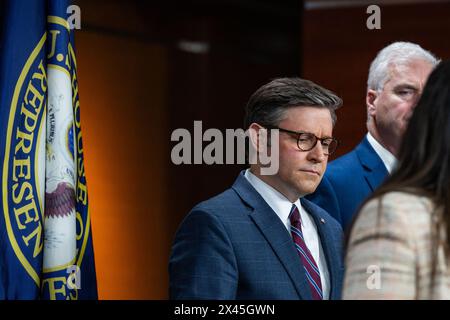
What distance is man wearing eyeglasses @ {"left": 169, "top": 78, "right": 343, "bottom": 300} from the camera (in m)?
2.53

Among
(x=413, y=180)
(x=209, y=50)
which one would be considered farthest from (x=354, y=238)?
(x=209, y=50)

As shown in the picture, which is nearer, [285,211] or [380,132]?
[285,211]

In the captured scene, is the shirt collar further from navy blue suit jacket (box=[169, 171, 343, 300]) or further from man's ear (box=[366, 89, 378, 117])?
man's ear (box=[366, 89, 378, 117])

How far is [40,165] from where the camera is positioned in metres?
3.05

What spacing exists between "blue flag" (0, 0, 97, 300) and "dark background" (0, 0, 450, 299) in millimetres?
1528

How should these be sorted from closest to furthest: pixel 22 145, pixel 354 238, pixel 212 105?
1. pixel 354 238
2. pixel 22 145
3. pixel 212 105

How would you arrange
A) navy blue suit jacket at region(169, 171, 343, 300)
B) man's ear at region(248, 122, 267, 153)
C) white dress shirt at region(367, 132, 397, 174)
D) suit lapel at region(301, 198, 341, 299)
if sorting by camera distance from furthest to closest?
white dress shirt at region(367, 132, 397, 174) < man's ear at region(248, 122, 267, 153) < suit lapel at region(301, 198, 341, 299) < navy blue suit jacket at region(169, 171, 343, 300)

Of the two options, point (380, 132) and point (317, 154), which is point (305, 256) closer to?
point (317, 154)

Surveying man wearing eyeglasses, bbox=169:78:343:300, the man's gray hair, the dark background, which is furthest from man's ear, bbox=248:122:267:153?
the dark background

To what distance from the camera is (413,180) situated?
155 cm

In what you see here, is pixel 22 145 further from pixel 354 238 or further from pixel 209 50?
pixel 209 50

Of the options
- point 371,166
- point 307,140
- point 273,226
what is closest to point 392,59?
point 371,166

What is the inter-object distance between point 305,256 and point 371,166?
858 millimetres

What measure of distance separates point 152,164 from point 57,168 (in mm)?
2101
